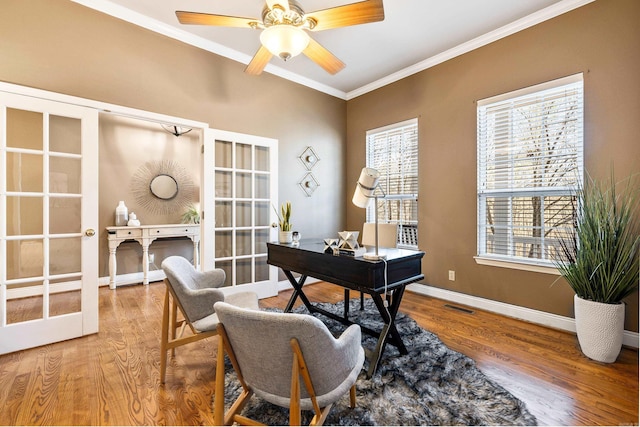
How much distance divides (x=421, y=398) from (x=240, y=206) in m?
2.74

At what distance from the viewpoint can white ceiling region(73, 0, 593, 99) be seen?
102 inches

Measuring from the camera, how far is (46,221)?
7.77 feet

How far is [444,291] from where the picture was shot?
3477 mm

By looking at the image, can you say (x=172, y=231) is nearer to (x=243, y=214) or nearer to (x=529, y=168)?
(x=243, y=214)

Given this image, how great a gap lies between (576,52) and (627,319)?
2.33m

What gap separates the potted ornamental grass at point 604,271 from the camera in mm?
2049

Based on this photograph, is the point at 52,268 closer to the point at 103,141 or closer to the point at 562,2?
the point at 103,141

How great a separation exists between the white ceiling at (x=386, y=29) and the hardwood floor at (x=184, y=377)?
2.97 meters

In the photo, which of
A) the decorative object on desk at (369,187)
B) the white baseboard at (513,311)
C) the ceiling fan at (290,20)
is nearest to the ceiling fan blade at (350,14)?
the ceiling fan at (290,20)

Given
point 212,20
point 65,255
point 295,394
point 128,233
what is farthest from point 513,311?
point 128,233

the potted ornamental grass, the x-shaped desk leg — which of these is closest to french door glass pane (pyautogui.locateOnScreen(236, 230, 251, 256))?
the x-shaped desk leg

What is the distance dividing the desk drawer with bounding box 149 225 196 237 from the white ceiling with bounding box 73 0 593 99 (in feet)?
8.97

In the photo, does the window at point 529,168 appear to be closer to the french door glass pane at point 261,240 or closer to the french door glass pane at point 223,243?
the french door glass pane at point 261,240

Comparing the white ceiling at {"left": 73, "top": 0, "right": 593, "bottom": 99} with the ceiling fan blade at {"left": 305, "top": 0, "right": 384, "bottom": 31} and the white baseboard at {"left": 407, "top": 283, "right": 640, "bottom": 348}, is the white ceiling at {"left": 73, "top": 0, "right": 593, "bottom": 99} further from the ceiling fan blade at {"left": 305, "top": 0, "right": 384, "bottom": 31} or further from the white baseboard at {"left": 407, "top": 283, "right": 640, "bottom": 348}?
the white baseboard at {"left": 407, "top": 283, "right": 640, "bottom": 348}
